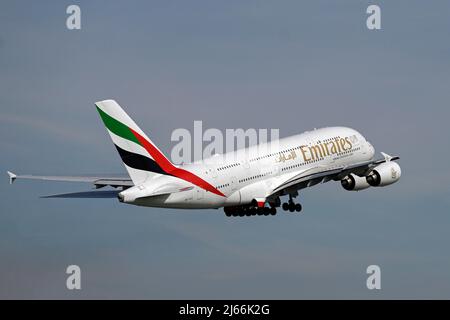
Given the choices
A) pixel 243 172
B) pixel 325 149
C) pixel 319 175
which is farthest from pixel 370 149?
pixel 243 172

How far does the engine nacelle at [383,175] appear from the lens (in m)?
98.6

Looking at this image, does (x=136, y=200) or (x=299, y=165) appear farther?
(x=299, y=165)

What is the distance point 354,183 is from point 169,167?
57.5 ft

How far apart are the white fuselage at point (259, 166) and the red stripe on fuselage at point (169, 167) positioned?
1.06ft

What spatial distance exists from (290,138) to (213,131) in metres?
7.98

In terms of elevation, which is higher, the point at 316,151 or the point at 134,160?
the point at 316,151

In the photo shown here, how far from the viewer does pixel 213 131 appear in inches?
3634

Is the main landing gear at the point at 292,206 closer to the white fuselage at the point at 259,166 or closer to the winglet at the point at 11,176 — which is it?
the white fuselage at the point at 259,166

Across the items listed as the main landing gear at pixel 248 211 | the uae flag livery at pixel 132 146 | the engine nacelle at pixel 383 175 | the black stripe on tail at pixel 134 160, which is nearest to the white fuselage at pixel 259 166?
the uae flag livery at pixel 132 146

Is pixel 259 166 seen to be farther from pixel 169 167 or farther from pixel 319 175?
pixel 169 167

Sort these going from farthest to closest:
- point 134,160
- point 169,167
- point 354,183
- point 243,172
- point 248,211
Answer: point 354,183 → point 248,211 → point 243,172 → point 169,167 → point 134,160

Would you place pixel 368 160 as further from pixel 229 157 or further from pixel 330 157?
pixel 229 157

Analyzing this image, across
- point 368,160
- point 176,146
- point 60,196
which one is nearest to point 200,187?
point 176,146

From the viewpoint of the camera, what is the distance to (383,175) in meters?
98.7
